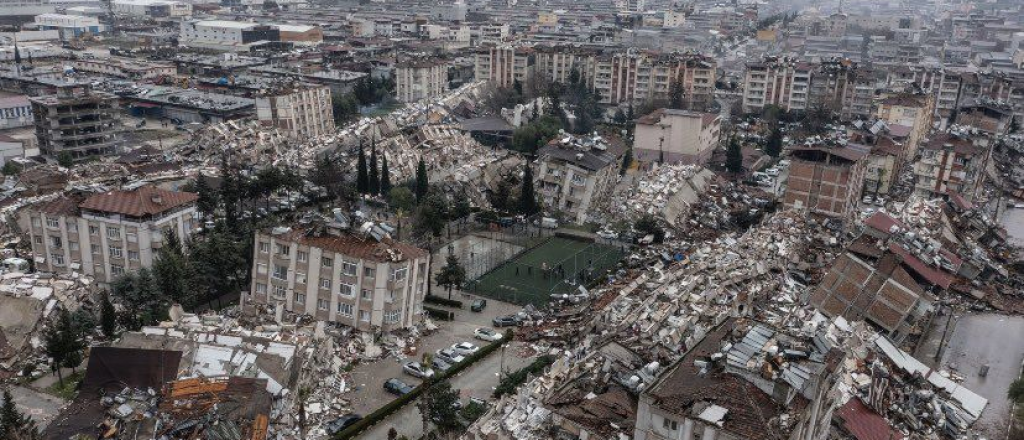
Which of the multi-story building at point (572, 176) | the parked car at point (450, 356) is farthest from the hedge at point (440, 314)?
the multi-story building at point (572, 176)

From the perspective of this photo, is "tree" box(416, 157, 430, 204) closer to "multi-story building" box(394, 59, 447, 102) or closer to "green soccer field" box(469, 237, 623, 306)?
"green soccer field" box(469, 237, 623, 306)

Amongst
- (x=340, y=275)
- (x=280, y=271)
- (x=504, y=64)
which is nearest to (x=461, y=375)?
(x=340, y=275)

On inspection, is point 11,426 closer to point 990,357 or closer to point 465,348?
point 465,348

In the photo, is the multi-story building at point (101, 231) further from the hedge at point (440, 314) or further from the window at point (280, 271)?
Answer: the hedge at point (440, 314)

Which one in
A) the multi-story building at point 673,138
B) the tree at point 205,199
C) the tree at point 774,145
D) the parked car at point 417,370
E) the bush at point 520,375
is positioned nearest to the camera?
the bush at point 520,375

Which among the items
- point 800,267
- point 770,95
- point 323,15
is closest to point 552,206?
point 800,267

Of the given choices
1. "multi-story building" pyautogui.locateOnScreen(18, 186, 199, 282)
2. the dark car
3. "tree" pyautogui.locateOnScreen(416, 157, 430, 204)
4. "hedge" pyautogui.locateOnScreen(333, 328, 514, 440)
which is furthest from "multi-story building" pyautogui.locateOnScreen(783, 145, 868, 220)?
"multi-story building" pyautogui.locateOnScreen(18, 186, 199, 282)
